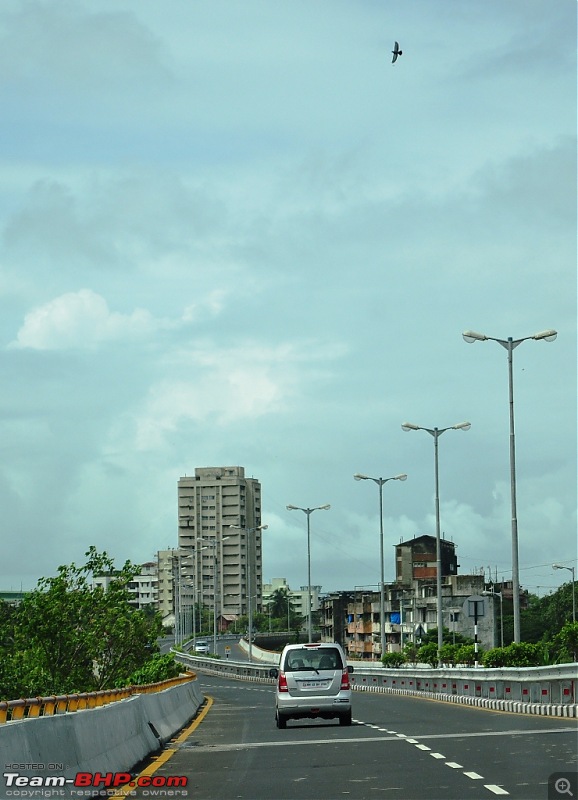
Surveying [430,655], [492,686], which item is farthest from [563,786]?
[430,655]

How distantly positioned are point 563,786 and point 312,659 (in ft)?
56.7

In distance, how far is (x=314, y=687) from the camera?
101ft

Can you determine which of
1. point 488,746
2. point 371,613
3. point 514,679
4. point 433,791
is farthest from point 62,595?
point 371,613

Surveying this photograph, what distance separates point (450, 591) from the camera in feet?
543

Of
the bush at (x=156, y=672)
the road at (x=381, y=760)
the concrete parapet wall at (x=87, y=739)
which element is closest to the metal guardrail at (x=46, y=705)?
the concrete parapet wall at (x=87, y=739)

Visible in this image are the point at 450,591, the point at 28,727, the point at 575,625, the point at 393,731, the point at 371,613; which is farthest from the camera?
the point at 371,613

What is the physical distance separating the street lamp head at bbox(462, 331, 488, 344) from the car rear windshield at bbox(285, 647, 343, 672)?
17.4 m

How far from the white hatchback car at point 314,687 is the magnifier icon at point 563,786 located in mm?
15693

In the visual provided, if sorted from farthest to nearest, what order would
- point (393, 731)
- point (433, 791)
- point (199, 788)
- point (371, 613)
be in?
point (371, 613) < point (393, 731) < point (199, 788) < point (433, 791)

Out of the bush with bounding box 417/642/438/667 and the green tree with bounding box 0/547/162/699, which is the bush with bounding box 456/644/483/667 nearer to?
the bush with bounding box 417/642/438/667

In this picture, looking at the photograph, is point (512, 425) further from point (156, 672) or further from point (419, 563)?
point (419, 563)

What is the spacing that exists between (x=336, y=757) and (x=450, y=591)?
147m

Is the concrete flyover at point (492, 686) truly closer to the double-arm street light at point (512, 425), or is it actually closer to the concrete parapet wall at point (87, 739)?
the double-arm street light at point (512, 425)

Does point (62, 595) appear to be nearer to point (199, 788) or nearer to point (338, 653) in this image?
point (338, 653)
